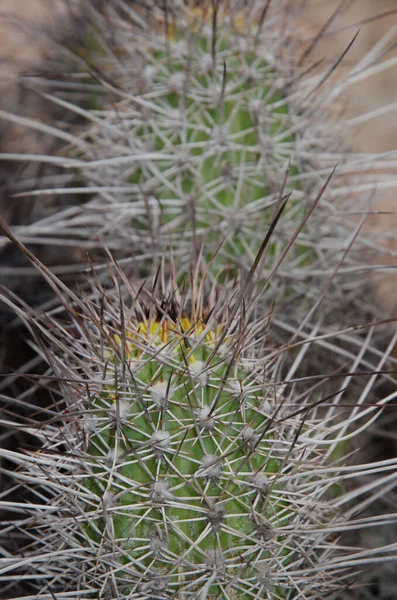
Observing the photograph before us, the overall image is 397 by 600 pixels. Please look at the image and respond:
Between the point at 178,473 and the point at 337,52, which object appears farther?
the point at 337,52

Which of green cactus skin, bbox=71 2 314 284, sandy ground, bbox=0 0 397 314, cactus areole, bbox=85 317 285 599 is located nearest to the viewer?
cactus areole, bbox=85 317 285 599

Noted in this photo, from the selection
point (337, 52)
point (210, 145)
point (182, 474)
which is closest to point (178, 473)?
point (182, 474)

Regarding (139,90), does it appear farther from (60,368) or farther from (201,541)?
(201,541)

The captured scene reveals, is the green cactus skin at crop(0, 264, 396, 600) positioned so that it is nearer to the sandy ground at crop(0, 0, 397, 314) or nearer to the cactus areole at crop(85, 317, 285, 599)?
the cactus areole at crop(85, 317, 285, 599)

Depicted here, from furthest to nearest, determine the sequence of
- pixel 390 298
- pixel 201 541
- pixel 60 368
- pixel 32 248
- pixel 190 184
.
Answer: pixel 390 298 → pixel 32 248 → pixel 190 184 → pixel 60 368 → pixel 201 541

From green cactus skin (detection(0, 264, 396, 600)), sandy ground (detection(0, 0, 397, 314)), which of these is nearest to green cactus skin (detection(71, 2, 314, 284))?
green cactus skin (detection(0, 264, 396, 600))

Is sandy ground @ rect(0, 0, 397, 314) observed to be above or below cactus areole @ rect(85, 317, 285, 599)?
above

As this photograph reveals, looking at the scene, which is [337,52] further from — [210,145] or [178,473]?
[178,473]

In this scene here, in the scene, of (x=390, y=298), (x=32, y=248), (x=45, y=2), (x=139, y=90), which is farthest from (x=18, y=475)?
(x=45, y=2)
